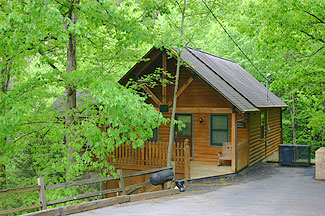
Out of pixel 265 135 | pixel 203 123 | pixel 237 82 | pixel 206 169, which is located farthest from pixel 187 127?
pixel 265 135

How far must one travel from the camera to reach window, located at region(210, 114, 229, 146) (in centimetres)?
1697

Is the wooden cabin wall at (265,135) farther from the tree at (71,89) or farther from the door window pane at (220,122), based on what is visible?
the tree at (71,89)

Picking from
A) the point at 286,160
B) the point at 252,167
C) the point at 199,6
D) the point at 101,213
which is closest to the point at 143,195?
the point at 101,213

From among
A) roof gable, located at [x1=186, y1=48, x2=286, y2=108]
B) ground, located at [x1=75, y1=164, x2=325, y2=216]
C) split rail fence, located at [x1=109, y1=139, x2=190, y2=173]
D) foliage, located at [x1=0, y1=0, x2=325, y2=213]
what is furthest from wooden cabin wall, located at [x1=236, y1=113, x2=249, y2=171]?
foliage, located at [x1=0, y1=0, x2=325, y2=213]

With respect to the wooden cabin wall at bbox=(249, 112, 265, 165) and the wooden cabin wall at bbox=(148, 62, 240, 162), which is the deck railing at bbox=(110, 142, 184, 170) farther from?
the wooden cabin wall at bbox=(249, 112, 265, 165)

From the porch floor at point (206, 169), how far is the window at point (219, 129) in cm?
123

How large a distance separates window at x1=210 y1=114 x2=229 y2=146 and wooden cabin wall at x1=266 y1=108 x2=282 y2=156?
5282mm

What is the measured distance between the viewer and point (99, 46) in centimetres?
1261

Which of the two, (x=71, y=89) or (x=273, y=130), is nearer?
(x=71, y=89)

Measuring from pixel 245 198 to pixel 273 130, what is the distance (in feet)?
44.9

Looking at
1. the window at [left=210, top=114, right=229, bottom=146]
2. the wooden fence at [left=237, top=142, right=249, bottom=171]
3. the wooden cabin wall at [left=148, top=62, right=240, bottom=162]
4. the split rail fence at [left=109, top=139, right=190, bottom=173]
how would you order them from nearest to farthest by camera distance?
the split rail fence at [left=109, top=139, right=190, bottom=173], the wooden fence at [left=237, top=142, right=249, bottom=171], the wooden cabin wall at [left=148, top=62, right=240, bottom=162], the window at [left=210, top=114, right=229, bottom=146]

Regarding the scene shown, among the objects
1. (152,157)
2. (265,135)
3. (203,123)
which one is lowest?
(152,157)

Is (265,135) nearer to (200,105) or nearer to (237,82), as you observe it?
(237,82)

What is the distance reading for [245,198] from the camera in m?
10.3
